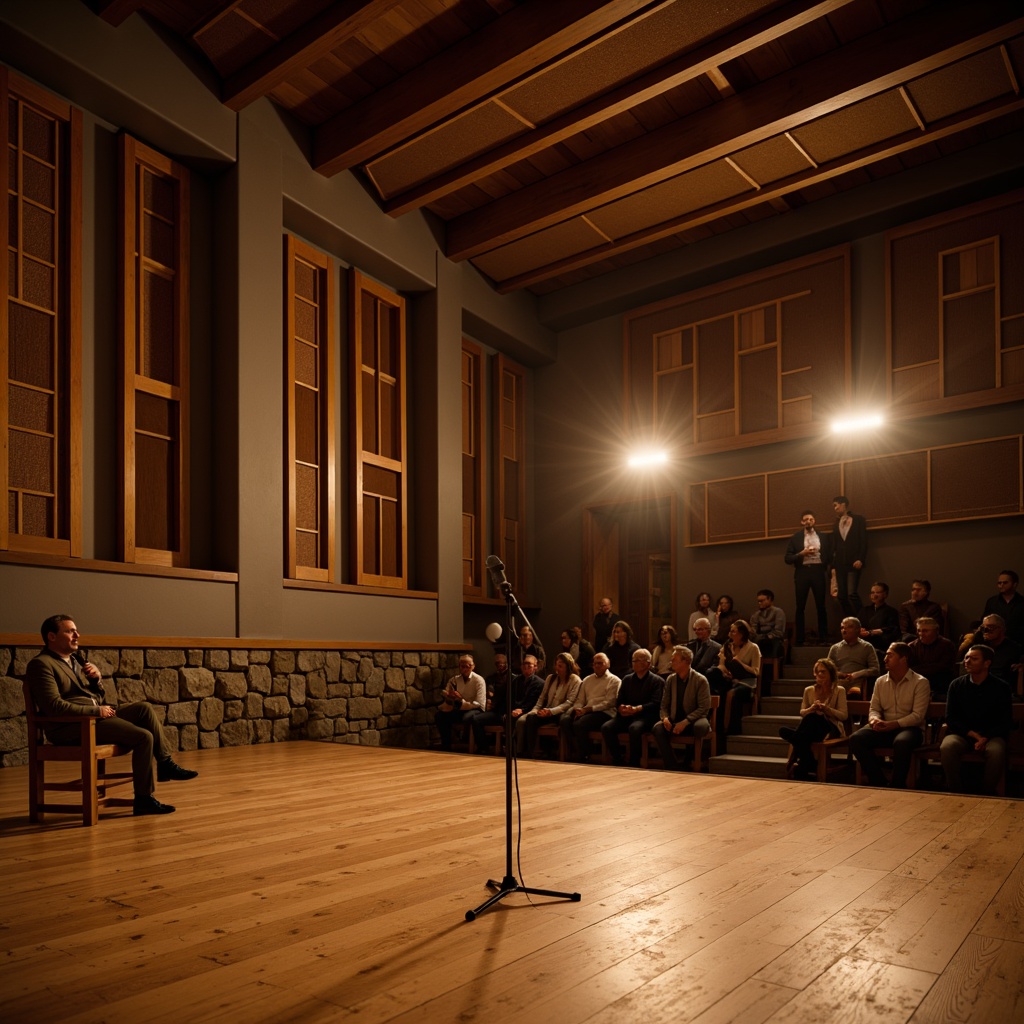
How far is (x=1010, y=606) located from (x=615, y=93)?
5.37 m

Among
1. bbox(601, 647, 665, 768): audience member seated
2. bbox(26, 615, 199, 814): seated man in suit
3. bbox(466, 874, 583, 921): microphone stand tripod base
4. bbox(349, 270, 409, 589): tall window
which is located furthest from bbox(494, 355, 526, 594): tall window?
bbox(466, 874, 583, 921): microphone stand tripod base

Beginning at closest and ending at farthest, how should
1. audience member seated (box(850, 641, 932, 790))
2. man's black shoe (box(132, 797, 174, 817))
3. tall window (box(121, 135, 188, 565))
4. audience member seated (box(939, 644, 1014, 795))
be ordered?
1. man's black shoe (box(132, 797, 174, 817))
2. audience member seated (box(939, 644, 1014, 795))
3. audience member seated (box(850, 641, 932, 790))
4. tall window (box(121, 135, 188, 565))

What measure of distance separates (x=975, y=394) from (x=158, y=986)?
27.6 ft

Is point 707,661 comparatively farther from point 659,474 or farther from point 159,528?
point 159,528

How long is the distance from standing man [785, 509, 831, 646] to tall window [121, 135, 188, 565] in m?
5.78

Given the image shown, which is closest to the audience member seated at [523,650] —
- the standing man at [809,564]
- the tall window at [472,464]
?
the tall window at [472,464]

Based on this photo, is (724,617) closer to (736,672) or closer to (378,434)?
(736,672)

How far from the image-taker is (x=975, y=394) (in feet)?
27.0

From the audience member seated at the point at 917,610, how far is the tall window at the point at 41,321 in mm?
6908

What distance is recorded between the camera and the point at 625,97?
7309 millimetres

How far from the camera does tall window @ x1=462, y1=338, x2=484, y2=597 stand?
10.4 m

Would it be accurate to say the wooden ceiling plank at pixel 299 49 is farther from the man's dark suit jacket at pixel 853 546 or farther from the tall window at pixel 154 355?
the man's dark suit jacket at pixel 853 546

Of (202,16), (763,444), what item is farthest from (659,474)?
(202,16)

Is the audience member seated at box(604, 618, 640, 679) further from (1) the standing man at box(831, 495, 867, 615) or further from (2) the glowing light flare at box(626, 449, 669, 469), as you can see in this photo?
(2) the glowing light flare at box(626, 449, 669, 469)
